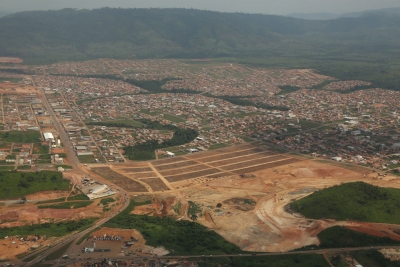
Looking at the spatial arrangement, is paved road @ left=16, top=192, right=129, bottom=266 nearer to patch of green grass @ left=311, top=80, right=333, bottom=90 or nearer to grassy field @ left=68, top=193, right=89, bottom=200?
grassy field @ left=68, top=193, right=89, bottom=200

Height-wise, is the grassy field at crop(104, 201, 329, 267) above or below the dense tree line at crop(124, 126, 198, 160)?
above

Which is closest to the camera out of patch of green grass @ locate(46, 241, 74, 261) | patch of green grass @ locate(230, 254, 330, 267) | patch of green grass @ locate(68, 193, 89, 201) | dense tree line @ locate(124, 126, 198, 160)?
patch of green grass @ locate(230, 254, 330, 267)

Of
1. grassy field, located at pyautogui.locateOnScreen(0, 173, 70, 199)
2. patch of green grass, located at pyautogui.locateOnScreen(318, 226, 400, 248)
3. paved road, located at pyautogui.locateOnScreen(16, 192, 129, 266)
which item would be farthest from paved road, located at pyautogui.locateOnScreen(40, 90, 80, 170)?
patch of green grass, located at pyautogui.locateOnScreen(318, 226, 400, 248)

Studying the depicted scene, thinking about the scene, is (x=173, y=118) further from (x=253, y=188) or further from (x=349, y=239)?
(x=349, y=239)

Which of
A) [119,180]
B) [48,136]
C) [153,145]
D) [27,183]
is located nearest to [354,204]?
[119,180]

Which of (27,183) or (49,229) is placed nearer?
(49,229)

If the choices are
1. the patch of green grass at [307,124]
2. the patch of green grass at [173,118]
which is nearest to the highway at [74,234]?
the patch of green grass at [173,118]
